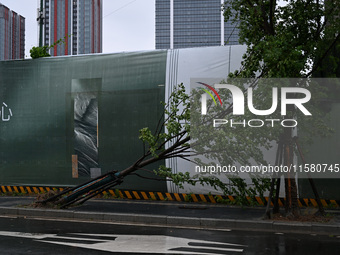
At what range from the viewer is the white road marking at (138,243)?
8125mm

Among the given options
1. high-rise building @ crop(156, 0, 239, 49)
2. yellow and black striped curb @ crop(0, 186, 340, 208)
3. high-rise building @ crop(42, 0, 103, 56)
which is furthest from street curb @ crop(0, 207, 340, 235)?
high-rise building @ crop(42, 0, 103, 56)

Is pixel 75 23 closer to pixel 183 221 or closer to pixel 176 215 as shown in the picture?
pixel 176 215

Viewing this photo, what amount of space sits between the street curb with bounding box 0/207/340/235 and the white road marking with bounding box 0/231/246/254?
176 cm

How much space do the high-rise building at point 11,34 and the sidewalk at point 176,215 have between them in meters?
130

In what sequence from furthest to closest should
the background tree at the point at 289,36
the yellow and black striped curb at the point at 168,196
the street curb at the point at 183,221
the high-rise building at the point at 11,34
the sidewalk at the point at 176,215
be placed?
1. the high-rise building at the point at 11,34
2. the yellow and black striped curb at the point at 168,196
3. the background tree at the point at 289,36
4. the sidewalk at the point at 176,215
5. the street curb at the point at 183,221

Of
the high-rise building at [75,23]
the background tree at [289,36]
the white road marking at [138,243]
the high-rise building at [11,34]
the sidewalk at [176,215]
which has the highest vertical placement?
the high-rise building at [75,23]

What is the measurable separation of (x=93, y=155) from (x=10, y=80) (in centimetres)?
411

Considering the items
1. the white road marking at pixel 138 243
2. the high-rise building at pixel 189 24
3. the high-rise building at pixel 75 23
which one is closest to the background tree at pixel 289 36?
the white road marking at pixel 138 243

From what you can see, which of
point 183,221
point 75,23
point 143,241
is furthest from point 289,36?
point 75,23

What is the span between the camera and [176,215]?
11.8 m

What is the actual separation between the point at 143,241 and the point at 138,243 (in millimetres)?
233

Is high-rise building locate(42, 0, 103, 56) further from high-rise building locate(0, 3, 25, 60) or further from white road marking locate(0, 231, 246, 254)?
white road marking locate(0, 231, 246, 254)

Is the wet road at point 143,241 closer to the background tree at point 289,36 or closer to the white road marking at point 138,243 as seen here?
the white road marking at point 138,243

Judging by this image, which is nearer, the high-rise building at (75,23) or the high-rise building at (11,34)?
the high-rise building at (11,34)
